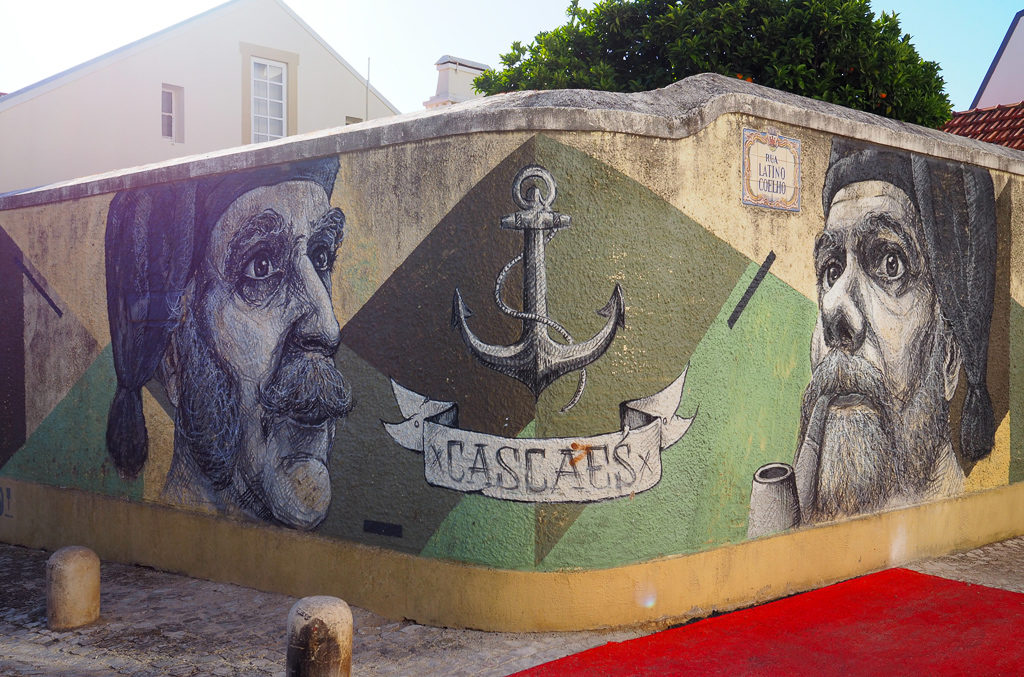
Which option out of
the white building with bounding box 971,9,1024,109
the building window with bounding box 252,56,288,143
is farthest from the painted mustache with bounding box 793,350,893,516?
the white building with bounding box 971,9,1024,109

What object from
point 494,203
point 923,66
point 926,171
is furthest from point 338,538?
point 923,66

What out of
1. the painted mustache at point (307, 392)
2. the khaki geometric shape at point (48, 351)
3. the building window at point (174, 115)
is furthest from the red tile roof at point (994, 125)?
the building window at point (174, 115)

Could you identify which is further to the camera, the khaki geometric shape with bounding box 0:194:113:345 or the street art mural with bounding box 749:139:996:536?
the khaki geometric shape with bounding box 0:194:113:345

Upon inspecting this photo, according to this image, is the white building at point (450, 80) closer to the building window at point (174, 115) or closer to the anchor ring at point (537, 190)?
the building window at point (174, 115)

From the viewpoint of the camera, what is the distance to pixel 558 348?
5.83 metres

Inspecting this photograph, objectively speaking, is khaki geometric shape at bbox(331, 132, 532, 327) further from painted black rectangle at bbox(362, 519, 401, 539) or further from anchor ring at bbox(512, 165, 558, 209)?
painted black rectangle at bbox(362, 519, 401, 539)

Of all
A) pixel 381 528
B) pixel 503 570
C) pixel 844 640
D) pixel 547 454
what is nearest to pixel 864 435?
pixel 844 640

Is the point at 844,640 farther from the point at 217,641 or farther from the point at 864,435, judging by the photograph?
the point at 217,641

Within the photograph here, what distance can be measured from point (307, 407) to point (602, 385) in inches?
86.6

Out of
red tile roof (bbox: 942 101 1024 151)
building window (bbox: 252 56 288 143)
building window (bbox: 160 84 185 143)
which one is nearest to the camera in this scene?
red tile roof (bbox: 942 101 1024 151)

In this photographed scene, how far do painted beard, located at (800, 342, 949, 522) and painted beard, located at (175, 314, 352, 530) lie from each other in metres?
3.41

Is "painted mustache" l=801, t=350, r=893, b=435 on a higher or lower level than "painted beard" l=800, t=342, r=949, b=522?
higher

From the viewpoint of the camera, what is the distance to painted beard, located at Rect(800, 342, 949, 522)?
707 centimetres

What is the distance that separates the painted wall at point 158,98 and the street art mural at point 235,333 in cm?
713
